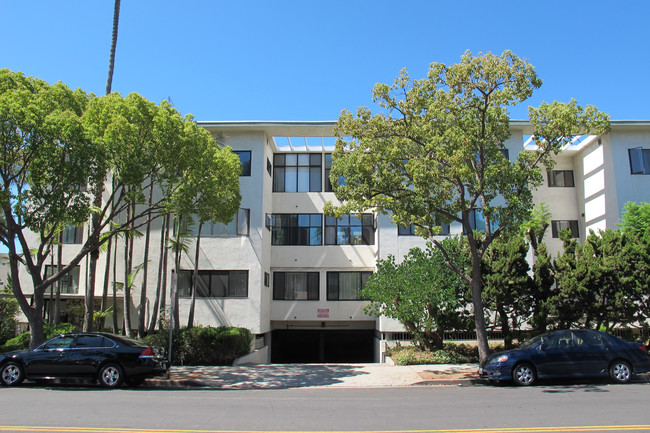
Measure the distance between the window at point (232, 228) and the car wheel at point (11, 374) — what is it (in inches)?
423

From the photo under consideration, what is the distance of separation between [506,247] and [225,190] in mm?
10632

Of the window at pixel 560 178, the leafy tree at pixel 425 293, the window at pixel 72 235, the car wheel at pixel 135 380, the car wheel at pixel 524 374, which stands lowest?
the car wheel at pixel 135 380

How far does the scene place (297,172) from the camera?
26094 mm

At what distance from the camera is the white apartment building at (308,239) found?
22.6 metres

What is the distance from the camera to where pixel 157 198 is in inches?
940

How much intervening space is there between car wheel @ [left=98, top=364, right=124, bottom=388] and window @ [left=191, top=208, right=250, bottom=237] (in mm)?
10713

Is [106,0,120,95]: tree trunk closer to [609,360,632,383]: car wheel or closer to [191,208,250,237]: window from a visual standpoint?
[191,208,250,237]: window

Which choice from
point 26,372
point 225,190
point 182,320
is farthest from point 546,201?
point 26,372

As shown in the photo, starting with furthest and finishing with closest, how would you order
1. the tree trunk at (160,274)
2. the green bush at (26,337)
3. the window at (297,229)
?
the window at (297,229), the tree trunk at (160,274), the green bush at (26,337)

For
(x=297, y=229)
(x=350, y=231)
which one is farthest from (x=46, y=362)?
(x=350, y=231)

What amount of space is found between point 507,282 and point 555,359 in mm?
6007

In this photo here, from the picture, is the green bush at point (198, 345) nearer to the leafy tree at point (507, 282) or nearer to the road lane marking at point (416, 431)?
the leafy tree at point (507, 282)

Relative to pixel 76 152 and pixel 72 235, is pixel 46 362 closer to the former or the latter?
pixel 76 152

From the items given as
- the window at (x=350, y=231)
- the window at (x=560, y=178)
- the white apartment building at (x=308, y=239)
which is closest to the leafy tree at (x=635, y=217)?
the white apartment building at (x=308, y=239)
